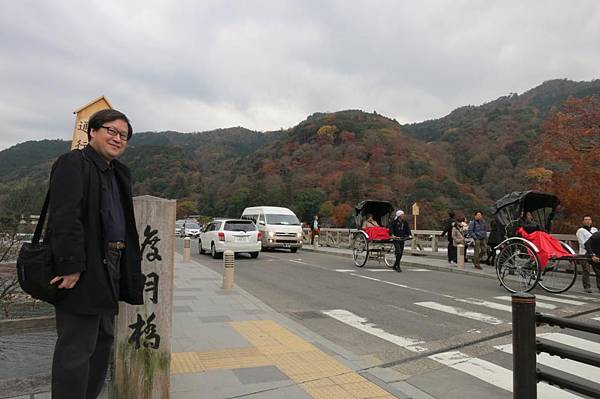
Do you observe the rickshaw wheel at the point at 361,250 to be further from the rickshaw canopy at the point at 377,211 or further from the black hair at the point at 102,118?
the black hair at the point at 102,118

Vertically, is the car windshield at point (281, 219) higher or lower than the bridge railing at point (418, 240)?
higher

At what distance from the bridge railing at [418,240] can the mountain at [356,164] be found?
14579 millimetres

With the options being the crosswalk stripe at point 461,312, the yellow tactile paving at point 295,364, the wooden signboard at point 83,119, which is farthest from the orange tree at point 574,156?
the wooden signboard at point 83,119

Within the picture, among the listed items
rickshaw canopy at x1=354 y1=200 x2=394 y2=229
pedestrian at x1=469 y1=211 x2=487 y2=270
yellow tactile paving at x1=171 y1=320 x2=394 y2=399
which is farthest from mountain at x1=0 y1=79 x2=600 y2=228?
yellow tactile paving at x1=171 y1=320 x2=394 y2=399

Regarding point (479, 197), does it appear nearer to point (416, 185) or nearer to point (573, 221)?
point (416, 185)

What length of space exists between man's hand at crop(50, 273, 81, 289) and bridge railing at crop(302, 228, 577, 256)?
1367 centimetres

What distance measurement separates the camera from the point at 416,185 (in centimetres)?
5441

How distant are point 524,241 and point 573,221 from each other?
5.76m

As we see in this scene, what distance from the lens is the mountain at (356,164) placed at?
51.3 metres

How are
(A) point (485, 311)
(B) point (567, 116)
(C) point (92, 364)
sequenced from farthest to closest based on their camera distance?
1. (B) point (567, 116)
2. (A) point (485, 311)
3. (C) point (92, 364)

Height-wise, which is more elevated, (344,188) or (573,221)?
(344,188)

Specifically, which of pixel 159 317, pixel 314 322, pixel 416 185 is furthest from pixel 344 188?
pixel 159 317

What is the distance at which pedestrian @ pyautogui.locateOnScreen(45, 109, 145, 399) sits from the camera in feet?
8.26

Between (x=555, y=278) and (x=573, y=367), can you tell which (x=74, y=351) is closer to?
(x=573, y=367)
